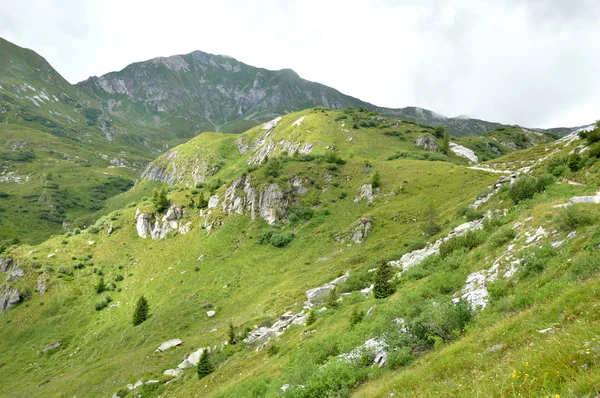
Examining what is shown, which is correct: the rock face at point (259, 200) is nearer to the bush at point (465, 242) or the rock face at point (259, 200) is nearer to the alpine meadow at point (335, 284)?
the alpine meadow at point (335, 284)

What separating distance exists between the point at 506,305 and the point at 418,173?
197ft

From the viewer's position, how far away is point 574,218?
14148 mm

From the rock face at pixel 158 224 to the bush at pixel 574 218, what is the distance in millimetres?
73272

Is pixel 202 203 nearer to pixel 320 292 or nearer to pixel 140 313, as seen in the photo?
pixel 140 313

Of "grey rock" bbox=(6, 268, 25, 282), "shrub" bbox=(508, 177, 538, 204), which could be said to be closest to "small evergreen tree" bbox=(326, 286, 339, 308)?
"shrub" bbox=(508, 177, 538, 204)

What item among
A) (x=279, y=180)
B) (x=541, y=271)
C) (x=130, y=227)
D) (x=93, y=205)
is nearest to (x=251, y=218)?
(x=279, y=180)

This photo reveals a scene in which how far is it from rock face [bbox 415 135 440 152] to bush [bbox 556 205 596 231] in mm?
101758

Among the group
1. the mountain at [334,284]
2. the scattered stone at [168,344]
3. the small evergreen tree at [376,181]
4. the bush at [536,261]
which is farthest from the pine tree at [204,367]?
the small evergreen tree at [376,181]

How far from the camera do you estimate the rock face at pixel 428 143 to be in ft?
359

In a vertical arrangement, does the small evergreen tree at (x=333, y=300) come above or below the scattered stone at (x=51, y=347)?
above

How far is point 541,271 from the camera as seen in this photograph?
12438 mm

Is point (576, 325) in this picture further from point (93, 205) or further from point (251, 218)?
point (93, 205)

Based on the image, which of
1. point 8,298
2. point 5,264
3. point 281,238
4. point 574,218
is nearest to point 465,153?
point 281,238

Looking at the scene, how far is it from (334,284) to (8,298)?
72.2 metres
